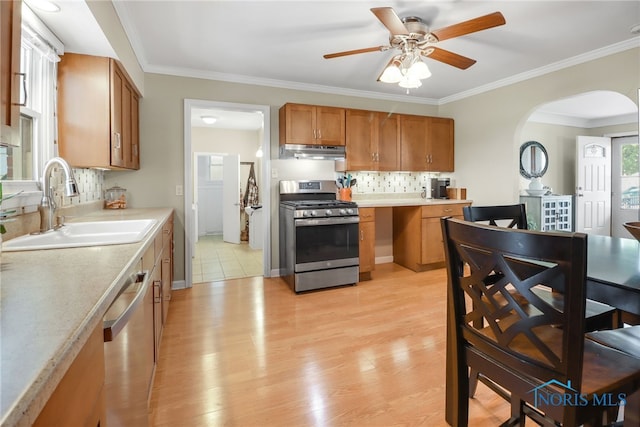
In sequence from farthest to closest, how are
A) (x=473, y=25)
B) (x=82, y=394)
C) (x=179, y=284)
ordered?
(x=179, y=284) < (x=473, y=25) < (x=82, y=394)

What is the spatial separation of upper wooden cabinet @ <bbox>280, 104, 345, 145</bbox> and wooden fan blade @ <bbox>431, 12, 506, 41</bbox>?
5.87ft

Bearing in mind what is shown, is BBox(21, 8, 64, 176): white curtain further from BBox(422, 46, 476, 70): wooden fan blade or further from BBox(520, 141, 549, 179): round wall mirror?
BBox(520, 141, 549, 179): round wall mirror

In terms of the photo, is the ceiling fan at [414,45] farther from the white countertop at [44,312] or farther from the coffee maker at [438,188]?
the coffee maker at [438,188]

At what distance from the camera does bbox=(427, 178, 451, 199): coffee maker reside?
471cm

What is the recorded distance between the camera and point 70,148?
2301 millimetres

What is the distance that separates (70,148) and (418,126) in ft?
12.8

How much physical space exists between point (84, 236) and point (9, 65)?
3.47ft

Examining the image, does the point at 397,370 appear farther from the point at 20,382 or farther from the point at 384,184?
the point at 384,184

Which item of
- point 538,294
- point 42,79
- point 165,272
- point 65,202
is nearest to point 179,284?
point 165,272

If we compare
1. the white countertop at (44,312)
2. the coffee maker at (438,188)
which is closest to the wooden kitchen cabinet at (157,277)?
the white countertop at (44,312)

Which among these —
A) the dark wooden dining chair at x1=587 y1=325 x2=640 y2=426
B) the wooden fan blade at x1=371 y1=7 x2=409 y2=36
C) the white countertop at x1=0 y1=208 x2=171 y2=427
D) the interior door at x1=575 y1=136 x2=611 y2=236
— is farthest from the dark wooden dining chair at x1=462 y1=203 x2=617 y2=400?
the interior door at x1=575 y1=136 x2=611 y2=236

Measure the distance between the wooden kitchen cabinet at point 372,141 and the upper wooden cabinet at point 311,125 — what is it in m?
0.14

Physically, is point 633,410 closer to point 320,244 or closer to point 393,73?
point 393,73

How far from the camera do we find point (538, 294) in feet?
5.61
